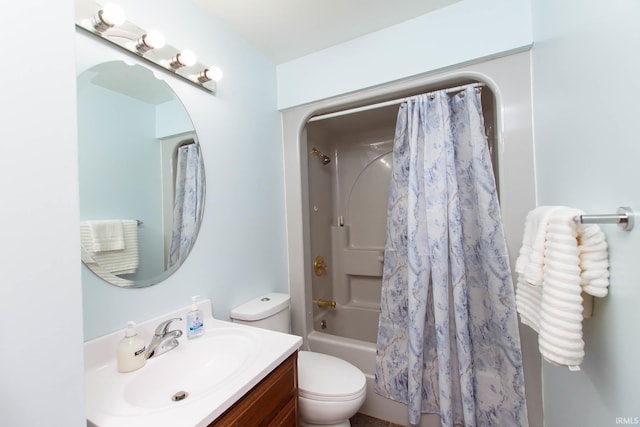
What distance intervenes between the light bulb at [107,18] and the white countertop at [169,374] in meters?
1.07

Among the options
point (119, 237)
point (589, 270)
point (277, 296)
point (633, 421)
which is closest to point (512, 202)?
point (589, 270)

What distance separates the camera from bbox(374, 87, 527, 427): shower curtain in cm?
128

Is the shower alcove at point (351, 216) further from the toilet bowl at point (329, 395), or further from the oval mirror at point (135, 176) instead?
the oval mirror at point (135, 176)

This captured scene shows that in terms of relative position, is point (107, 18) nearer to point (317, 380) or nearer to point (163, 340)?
point (163, 340)

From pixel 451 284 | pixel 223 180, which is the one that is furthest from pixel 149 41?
pixel 451 284

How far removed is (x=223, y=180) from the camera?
4.42ft

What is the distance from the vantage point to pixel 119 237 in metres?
0.96

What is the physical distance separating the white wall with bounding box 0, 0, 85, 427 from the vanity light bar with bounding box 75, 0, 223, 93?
0.51 metres

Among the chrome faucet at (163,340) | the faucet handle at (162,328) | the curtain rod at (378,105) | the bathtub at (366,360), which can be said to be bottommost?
the bathtub at (366,360)

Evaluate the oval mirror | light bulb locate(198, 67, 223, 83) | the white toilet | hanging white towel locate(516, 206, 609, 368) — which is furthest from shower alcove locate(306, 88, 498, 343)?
hanging white towel locate(516, 206, 609, 368)

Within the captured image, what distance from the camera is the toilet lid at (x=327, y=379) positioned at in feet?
3.85

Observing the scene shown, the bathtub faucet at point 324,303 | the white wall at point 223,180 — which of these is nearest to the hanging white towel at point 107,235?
the white wall at point 223,180

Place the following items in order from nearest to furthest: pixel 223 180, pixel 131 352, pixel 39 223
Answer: pixel 39 223 → pixel 131 352 → pixel 223 180

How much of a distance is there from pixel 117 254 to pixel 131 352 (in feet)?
1.14
